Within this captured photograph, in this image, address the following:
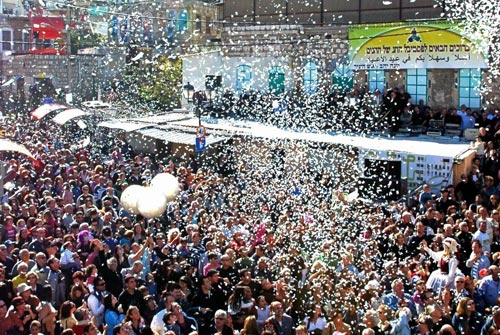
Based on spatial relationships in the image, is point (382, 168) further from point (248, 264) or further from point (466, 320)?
point (466, 320)

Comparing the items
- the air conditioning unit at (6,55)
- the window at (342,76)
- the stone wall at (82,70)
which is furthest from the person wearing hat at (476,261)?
the air conditioning unit at (6,55)

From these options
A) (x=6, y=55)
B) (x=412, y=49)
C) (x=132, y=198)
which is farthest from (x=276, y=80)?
(x=6, y=55)

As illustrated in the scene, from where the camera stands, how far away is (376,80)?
18609mm

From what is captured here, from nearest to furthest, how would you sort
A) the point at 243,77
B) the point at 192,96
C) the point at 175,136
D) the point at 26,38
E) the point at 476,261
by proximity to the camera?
the point at 476,261 < the point at 175,136 < the point at 192,96 < the point at 243,77 < the point at 26,38

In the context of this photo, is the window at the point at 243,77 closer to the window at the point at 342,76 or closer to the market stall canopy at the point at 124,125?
the window at the point at 342,76

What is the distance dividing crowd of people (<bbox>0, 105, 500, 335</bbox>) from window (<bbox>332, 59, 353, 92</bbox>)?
6.73 m

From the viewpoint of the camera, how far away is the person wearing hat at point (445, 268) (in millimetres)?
8430

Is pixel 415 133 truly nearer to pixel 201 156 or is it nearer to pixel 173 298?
pixel 201 156

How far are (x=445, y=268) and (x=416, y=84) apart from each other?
33.3 ft

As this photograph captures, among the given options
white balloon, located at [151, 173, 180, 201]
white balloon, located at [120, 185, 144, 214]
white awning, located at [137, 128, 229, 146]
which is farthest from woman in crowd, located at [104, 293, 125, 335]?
white awning, located at [137, 128, 229, 146]

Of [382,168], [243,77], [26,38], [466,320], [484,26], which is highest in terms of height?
[26,38]

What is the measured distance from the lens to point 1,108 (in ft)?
102

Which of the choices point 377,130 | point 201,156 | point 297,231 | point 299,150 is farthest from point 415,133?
point 297,231

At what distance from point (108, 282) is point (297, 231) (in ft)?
9.72
